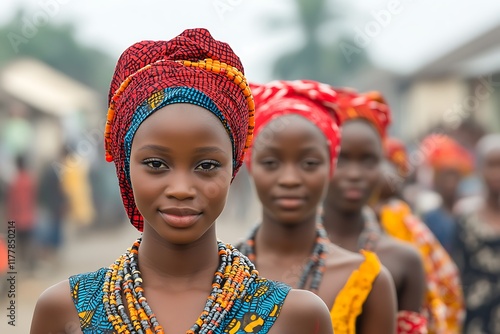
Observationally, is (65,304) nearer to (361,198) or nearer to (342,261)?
(342,261)

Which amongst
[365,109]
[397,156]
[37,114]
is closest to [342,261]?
[365,109]

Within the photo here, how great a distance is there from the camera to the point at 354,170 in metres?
5.19

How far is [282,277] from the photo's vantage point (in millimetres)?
4113

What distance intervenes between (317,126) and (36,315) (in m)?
1.77

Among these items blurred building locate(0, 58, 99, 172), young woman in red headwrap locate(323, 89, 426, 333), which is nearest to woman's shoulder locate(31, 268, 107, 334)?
young woman in red headwrap locate(323, 89, 426, 333)

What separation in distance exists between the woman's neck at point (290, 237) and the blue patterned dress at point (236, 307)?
1.37 meters

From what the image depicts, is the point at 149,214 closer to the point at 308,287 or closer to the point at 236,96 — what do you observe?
the point at 236,96

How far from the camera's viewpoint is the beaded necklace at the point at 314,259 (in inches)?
159

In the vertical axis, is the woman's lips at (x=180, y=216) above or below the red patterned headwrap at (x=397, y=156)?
below

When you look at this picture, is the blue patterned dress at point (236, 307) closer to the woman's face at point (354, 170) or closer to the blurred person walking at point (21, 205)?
the woman's face at point (354, 170)

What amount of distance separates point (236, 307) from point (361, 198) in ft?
8.28

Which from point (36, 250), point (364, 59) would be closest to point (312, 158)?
point (36, 250)

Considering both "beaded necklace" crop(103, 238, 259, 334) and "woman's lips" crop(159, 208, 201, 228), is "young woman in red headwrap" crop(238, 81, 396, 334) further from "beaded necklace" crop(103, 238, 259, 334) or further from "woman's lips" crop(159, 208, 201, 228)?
"woman's lips" crop(159, 208, 201, 228)

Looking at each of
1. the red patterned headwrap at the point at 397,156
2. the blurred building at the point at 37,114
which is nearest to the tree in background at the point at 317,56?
the blurred building at the point at 37,114
